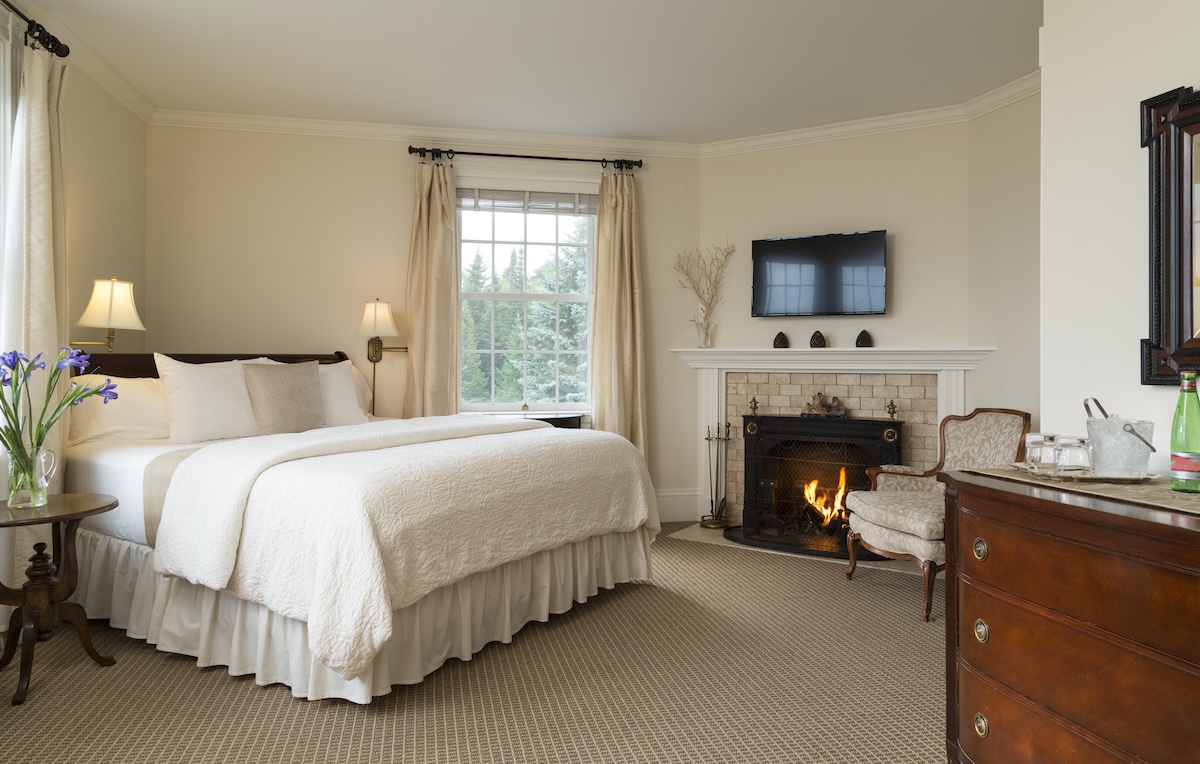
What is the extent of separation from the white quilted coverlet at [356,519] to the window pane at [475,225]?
235cm

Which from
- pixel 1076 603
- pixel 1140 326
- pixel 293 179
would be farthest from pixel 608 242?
pixel 1076 603

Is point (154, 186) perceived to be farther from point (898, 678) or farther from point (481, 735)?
point (898, 678)

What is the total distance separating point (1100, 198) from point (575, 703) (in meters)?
2.15

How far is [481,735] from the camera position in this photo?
2.24m

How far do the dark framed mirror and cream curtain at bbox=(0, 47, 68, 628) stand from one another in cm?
390

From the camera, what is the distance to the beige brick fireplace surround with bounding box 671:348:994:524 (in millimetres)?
4621

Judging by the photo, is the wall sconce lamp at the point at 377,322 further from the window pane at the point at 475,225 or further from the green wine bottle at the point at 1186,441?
the green wine bottle at the point at 1186,441

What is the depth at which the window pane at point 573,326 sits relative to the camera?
17.9 ft

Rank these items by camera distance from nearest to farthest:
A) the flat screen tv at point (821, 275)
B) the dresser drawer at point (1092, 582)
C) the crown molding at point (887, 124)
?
the dresser drawer at point (1092, 582) → the crown molding at point (887, 124) → the flat screen tv at point (821, 275)

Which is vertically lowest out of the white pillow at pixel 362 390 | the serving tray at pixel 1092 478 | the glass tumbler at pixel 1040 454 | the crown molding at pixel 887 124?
the serving tray at pixel 1092 478

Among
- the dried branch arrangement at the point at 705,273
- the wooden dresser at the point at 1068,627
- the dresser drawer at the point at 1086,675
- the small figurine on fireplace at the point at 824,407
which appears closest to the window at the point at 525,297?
the dried branch arrangement at the point at 705,273

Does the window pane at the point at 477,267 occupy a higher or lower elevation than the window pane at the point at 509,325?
higher

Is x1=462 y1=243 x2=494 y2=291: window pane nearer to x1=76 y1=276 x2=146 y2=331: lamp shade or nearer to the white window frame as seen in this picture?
the white window frame

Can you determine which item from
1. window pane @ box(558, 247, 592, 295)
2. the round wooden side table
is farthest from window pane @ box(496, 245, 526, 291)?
the round wooden side table
